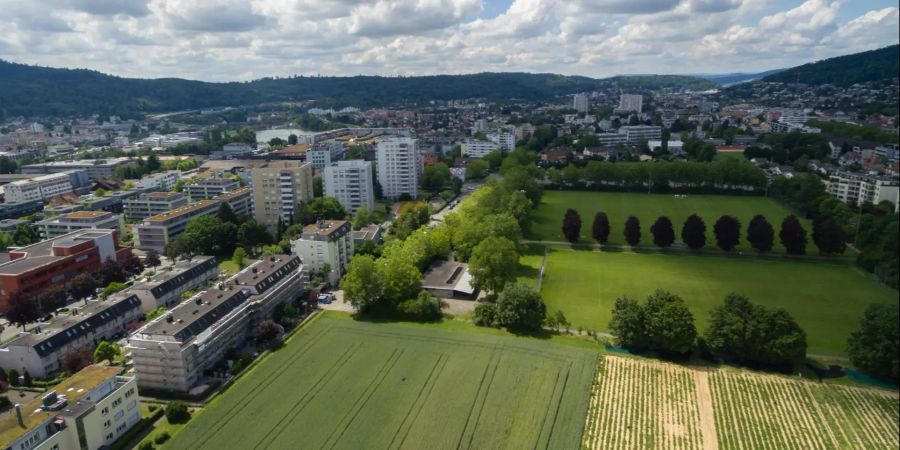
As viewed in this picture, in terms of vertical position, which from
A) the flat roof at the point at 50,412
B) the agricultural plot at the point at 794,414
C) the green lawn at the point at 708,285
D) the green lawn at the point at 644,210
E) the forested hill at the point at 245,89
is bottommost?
the agricultural plot at the point at 794,414

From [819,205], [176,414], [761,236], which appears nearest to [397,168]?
[761,236]

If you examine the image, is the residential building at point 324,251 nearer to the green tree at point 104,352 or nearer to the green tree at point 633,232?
the green tree at point 104,352

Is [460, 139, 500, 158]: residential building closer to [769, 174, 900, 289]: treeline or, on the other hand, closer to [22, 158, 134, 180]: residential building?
[769, 174, 900, 289]: treeline

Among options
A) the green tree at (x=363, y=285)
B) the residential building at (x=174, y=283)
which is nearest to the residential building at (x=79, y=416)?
the residential building at (x=174, y=283)

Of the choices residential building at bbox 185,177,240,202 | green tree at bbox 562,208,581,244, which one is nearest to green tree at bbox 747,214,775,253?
green tree at bbox 562,208,581,244

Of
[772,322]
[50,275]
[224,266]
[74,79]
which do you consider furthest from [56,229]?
[74,79]

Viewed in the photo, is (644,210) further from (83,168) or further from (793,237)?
(83,168)

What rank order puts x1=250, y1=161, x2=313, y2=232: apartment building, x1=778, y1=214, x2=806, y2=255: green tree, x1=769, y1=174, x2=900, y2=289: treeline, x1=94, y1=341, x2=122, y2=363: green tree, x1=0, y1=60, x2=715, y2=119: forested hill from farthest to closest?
x1=0, y1=60, x2=715, y2=119: forested hill, x1=250, y1=161, x2=313, y2=232: apartment building, x1=778, y1=214, x2=806, y2=255: green tree, x1=769, y1=174, x2=900, y2=289: treeline, x1=94, y1=341, x2=122, y2=363: green tree
